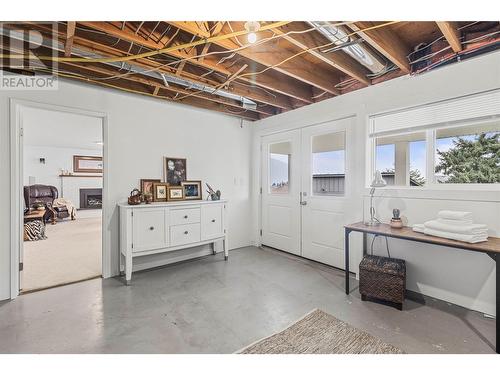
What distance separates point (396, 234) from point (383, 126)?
1.32 meters

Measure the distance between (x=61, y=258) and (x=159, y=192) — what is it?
2.03 meters

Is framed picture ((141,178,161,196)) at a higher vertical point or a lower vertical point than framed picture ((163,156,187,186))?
lower

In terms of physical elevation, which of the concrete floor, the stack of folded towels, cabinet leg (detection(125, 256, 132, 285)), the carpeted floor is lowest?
the concrete floor

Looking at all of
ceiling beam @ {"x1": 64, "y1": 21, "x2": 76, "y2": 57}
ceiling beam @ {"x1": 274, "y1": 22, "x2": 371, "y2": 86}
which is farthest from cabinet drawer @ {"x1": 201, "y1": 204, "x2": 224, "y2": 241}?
ceiling beam @ {"x1": 274, "y1": 22, "x2": 371, "y2": 86}

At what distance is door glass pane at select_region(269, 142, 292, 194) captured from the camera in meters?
4.05

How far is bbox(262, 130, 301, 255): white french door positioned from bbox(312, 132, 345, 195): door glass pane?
0.31 metres

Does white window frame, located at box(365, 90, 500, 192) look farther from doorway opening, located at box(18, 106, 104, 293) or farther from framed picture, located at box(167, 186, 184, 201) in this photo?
doorway opening, located at box(18, 106, 104, 293)

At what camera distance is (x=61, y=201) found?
7.50 metres

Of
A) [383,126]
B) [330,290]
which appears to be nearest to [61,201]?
[330,290]

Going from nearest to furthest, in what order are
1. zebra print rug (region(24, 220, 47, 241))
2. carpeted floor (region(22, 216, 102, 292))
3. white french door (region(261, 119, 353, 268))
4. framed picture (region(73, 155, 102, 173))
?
carpeted floor (region(22, 216, 102, 292)) < white french door (region(261, 119, 353, 268)) < zebra print rug (region(24, 220, 47, 241)) < framed picture (region(73, 155, 102, 173))

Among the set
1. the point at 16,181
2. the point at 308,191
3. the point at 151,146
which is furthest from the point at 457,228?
the point at 16,181

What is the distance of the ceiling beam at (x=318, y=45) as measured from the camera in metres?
1.88

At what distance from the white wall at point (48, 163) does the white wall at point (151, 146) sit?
6.77 meters
